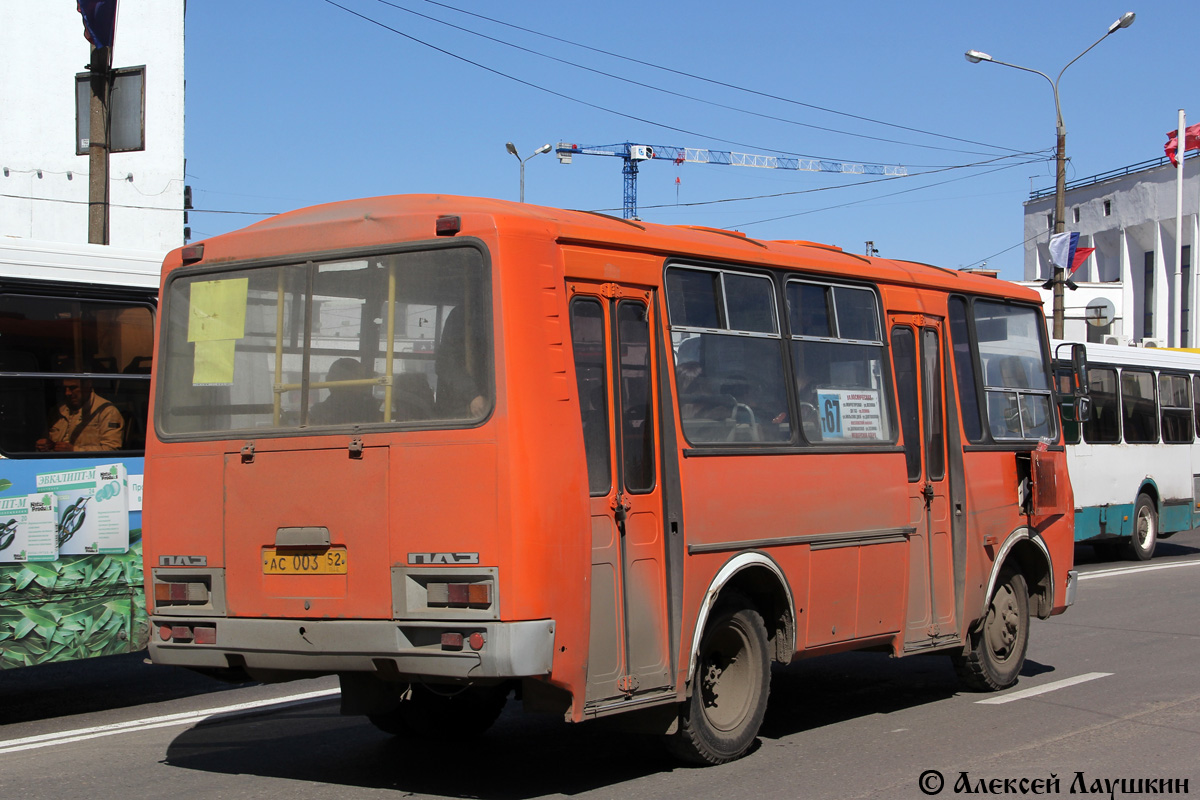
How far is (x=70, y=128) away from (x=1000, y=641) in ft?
106

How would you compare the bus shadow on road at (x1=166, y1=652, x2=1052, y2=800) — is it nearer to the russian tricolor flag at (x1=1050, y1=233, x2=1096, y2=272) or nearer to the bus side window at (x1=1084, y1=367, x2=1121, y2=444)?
the bus side window at (x1=1084, y1=367, x2=1121, y2=444)

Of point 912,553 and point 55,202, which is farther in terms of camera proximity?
point 55,202

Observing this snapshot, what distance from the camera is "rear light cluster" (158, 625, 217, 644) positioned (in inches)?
255

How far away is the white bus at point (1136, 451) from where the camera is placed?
19125mm

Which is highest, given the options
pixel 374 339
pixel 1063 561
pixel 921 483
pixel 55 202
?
pixel 55 202

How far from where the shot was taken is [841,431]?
818 centimetres

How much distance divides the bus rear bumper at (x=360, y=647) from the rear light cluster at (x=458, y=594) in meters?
0.09

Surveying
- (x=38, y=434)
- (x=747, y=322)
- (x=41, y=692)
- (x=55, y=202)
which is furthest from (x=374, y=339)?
(x=55, y=202)

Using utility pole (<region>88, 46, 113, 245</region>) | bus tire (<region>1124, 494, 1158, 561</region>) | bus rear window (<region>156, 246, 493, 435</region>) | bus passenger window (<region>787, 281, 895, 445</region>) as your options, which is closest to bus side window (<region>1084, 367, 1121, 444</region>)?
bus tire (<region>1124, 494, 1158, 561</region>)

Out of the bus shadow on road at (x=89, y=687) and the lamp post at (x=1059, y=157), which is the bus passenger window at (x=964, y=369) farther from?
the lamp post at (x=1059, y=157)

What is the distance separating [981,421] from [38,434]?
22.1ft

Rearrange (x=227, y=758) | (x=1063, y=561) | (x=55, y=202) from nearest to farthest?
(x=227, y=758)
(x=1063, y=561)
(x=55, y=202)

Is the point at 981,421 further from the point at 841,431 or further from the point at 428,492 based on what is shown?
the point at 428,492

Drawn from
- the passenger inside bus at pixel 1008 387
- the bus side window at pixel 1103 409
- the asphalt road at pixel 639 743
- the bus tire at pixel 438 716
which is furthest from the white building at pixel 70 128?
the bus tire at pixel 438 716
